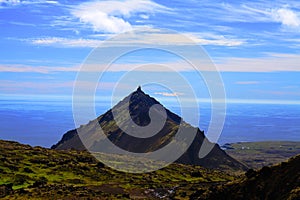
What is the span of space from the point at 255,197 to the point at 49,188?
51.7m

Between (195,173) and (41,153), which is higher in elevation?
(41,153)

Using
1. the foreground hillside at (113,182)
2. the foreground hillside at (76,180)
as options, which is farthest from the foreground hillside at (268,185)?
the foreground hillside at (76,180)

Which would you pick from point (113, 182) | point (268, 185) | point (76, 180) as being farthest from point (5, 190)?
point (268, 185)

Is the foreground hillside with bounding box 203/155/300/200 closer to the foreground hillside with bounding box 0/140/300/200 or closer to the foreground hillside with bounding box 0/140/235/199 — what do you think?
the foreground hillside with bounding box 0/140/300/200

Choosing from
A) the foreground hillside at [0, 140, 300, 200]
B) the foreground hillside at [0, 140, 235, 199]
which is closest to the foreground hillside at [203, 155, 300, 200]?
the foreground hillside at [0, 140, 300, 200]

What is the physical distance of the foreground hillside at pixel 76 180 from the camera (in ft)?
291

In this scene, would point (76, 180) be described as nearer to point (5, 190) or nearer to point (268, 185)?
point (5, 190)

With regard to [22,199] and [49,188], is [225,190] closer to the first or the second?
[22,199]

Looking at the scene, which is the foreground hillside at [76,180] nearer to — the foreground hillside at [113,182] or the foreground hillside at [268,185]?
the foreground hillside at [113,182]

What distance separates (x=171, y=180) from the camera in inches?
5458

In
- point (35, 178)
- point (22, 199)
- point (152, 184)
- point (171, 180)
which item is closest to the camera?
point (22, 199)

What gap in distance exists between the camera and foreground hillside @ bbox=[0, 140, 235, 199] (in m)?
88.6

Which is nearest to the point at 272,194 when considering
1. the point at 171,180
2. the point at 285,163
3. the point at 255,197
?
the point at 255,197

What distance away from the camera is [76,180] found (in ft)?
381
